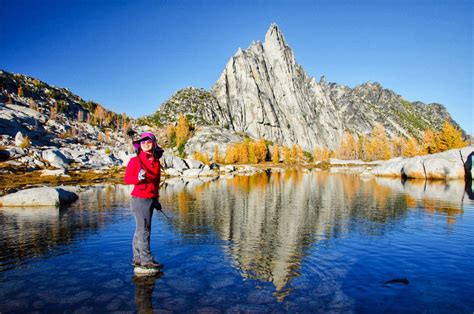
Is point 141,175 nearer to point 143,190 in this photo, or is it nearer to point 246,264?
point 143,190

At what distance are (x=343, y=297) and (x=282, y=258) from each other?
3.90 metres

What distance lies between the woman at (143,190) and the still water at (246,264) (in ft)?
2.75

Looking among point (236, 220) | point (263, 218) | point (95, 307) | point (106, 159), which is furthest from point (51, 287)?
point (106, 159)

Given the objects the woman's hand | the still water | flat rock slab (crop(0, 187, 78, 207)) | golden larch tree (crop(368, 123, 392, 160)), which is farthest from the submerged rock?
golden larch tree (crop(368, 123, 392, 160))

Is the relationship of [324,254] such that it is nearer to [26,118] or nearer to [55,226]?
[55,226]

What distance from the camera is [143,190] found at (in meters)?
10.1

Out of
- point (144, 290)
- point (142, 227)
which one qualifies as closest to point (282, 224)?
point (142, 227)

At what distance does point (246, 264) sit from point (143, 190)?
449 centimetres

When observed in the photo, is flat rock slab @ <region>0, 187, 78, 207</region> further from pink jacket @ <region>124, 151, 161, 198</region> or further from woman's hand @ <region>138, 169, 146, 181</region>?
woman's hand @ <region>138, 169, 146, 181</region>

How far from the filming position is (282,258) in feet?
39.0

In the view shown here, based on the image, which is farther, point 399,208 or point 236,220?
point 399,208

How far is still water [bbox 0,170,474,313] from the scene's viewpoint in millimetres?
7777

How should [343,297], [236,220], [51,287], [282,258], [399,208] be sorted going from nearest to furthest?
[343,297] → [51,287] → [282,258] → [236,220] → [399,208]

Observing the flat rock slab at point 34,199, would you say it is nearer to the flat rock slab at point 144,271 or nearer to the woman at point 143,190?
the woman at point 143,190
